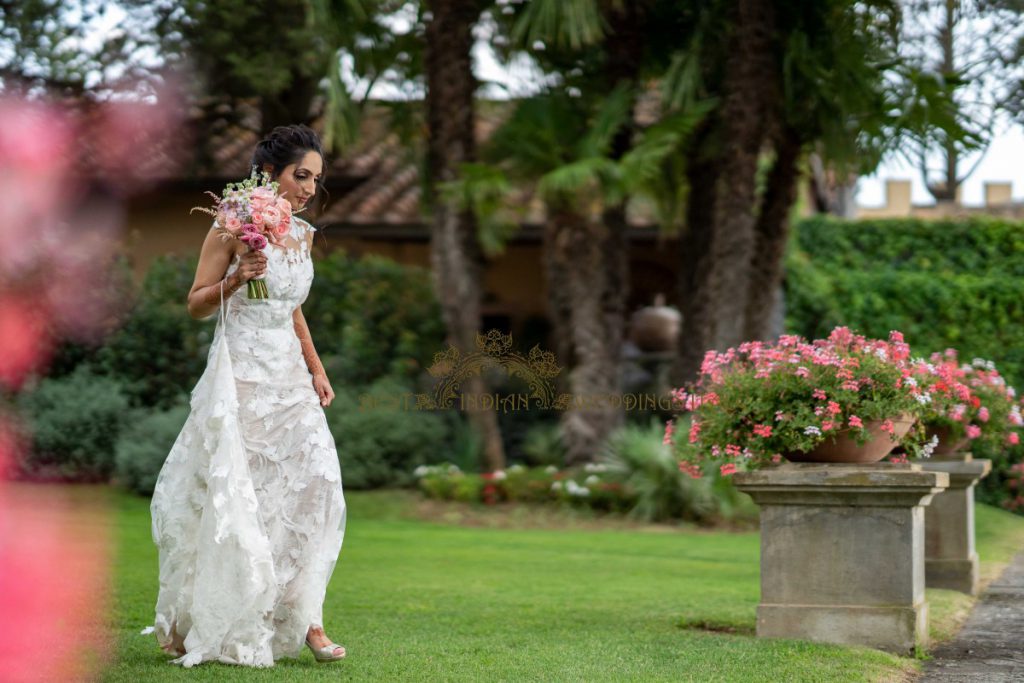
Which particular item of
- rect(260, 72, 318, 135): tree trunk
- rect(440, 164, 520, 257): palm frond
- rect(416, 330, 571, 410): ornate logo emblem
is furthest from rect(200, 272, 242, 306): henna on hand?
rect(260, 72, 318, 135): tree trunk

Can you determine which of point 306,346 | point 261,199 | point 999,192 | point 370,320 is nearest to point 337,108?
point 370,320

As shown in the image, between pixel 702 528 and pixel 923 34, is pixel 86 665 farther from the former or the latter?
pixel 923 34

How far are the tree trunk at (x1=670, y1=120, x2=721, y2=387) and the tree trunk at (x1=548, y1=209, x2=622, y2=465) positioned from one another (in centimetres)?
102

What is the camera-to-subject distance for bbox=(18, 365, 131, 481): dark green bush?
14594 mm

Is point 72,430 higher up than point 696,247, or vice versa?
point 696,247

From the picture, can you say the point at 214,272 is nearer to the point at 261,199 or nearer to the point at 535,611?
the point at 261,199

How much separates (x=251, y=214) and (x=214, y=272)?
15.5 inches

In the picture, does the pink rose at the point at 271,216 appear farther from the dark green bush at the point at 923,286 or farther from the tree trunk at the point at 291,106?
the tree trunk at the point at 291,106

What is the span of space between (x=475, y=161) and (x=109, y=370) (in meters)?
5.13

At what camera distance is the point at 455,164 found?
14.9m

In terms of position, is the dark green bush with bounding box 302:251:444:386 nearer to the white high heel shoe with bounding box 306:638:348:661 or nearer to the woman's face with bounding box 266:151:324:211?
the woman's face with bounding box 266:151:324:211

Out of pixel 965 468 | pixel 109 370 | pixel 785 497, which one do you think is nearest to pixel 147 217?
pixel 109 370

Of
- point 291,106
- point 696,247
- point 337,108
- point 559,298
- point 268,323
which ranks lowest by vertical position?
point 268,323

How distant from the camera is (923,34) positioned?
1650cm
